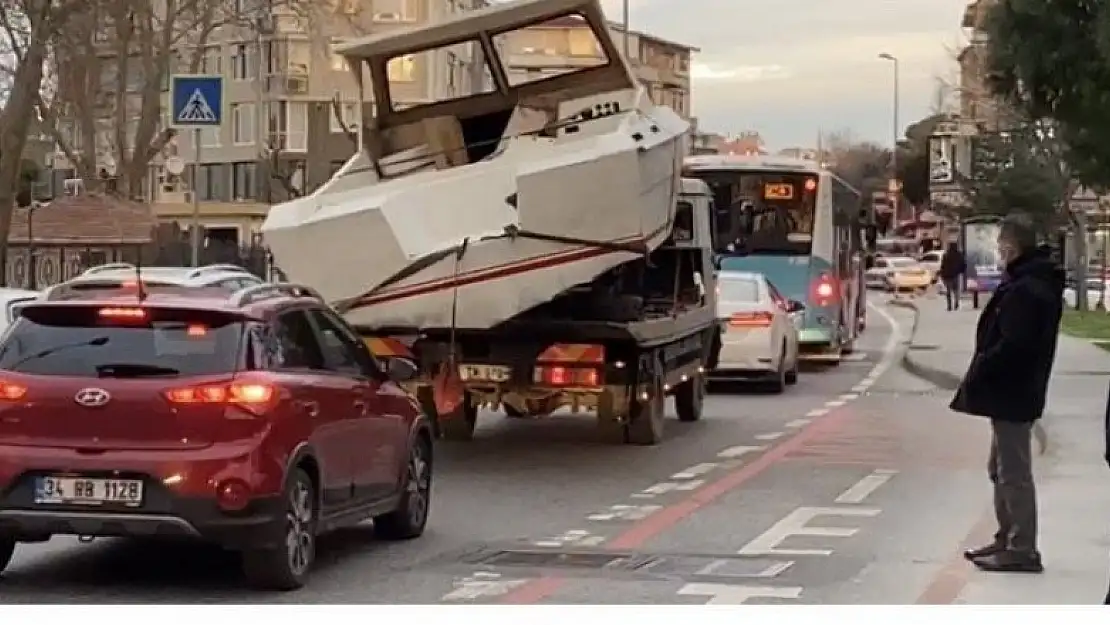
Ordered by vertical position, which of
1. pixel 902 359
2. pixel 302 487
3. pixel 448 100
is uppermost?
pixel 448 100

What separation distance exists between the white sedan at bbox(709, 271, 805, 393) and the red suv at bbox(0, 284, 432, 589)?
14943 mm

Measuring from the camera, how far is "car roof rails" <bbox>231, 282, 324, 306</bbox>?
1022 centimetres

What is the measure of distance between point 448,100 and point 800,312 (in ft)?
44.1

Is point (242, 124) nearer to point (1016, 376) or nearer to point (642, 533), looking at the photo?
point (642, 533)

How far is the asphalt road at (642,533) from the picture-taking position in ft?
33.6

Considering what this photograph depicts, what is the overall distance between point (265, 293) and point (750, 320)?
1510cm

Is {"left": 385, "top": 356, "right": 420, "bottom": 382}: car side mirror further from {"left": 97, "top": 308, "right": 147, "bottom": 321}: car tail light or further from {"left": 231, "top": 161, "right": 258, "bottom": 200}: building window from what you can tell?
{"left": 231, "top": 161, "right": 258, "bottom": 200}: building window

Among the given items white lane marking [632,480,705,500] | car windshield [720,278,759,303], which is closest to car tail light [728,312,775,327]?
car windshield [720,278,759,303]

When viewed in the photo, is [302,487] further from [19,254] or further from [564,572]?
[19,254]

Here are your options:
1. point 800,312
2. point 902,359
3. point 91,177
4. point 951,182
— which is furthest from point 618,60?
point 951,182

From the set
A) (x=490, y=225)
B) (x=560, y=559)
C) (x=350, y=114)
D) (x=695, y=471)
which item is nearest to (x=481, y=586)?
(x=560, y=559)

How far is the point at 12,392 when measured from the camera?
31.8 feet

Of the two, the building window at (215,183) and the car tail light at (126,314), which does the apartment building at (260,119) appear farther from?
the car tail light at (126,314)
